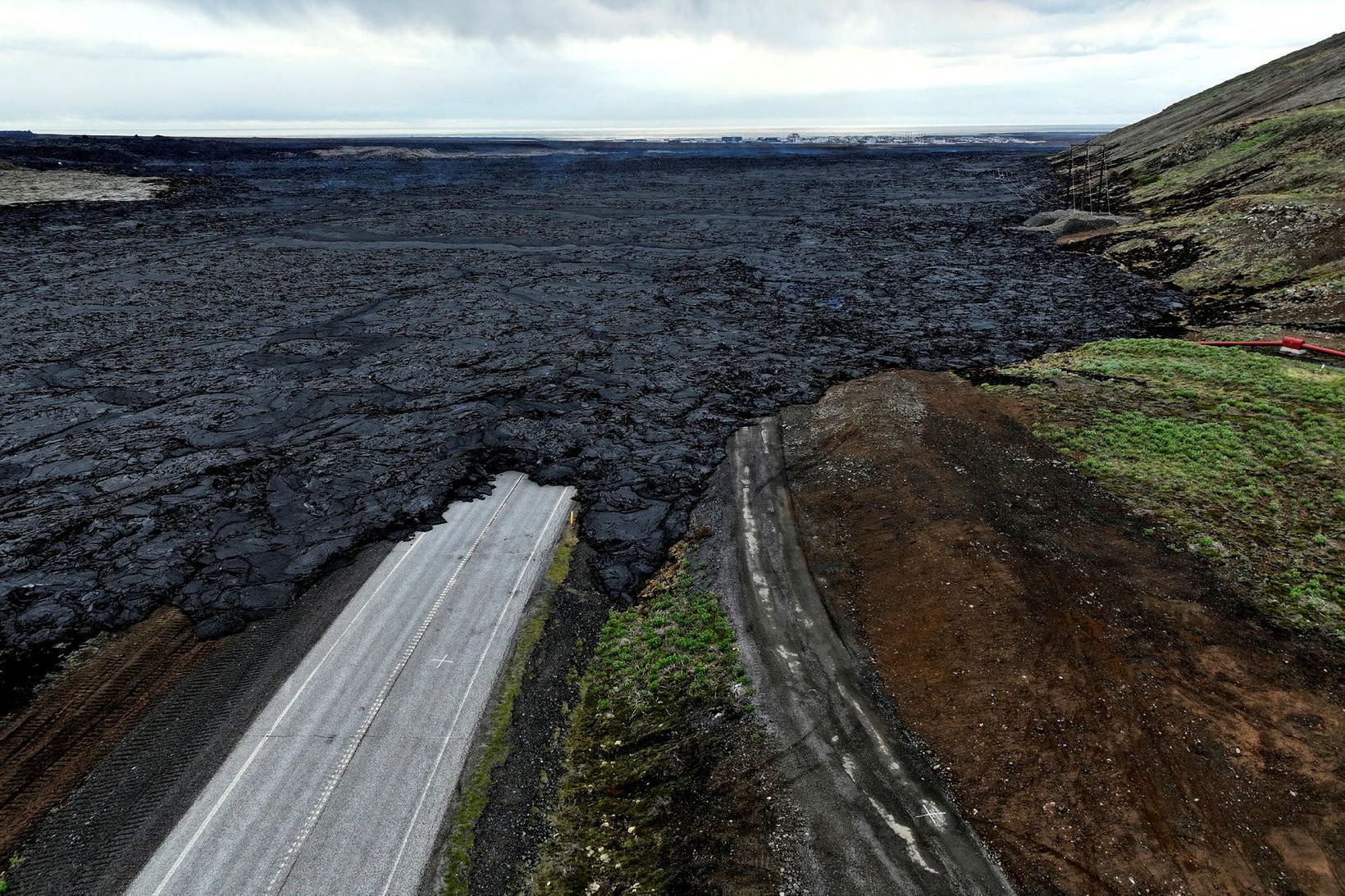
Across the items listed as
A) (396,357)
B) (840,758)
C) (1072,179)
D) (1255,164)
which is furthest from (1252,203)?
(396,357)

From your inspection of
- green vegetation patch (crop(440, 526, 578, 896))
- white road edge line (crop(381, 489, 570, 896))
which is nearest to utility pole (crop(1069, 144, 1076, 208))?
white road edge line (crop(381, 489, 570, 896))

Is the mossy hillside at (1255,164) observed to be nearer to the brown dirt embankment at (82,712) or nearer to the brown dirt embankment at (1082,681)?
the brown dirt embankment at (1082,681)

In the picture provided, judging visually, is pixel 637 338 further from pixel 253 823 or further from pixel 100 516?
pixel 253 823

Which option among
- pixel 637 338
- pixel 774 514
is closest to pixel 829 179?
pixel 637 338

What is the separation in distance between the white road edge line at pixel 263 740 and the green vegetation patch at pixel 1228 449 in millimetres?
28316

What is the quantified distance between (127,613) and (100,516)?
7412mm

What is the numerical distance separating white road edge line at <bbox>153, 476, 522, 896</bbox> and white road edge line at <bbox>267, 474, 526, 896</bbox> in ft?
7.25

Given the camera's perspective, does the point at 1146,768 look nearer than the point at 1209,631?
Yes

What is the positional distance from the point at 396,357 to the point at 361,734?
30.6 metres

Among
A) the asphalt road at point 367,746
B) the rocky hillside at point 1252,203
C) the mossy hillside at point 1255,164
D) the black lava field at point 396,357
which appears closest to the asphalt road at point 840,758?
the black lava field at point 396,357

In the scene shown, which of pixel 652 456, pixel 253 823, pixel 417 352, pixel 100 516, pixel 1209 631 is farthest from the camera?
pixel 417 352

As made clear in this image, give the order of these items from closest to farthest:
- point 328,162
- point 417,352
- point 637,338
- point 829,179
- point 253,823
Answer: point 253,823, point 417,352, point 637,338, point 829,179, point 328,162

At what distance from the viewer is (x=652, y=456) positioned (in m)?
30.8

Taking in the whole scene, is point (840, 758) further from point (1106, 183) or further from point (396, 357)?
point (1106, 183)
